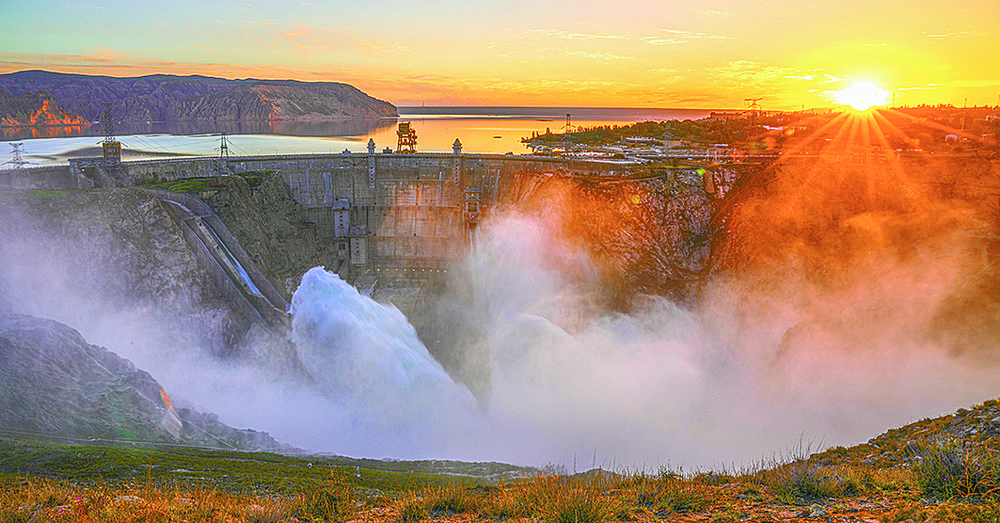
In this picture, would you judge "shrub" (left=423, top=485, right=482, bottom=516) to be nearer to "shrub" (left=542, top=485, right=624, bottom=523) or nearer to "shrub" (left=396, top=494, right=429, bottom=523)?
"shrub" (left=396, top=494, right=429, bottom=523)

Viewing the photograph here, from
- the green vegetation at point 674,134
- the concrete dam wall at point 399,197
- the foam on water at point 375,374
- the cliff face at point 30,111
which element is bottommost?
the foam on water at point 375,374

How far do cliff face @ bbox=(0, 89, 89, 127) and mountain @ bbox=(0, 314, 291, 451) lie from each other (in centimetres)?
16280

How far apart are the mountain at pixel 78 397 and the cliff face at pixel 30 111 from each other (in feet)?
534

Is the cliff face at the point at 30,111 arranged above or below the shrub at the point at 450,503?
above

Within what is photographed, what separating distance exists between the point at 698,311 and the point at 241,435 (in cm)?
3614

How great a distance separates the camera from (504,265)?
50.3 metres

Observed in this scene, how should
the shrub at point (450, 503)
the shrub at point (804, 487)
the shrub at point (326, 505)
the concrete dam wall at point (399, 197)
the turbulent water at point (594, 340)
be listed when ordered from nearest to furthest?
1. the shrub at point (804, 487)
2. the shrub at point (326, 505)
3. the shrub at point (450, 503)
4. the turbulent water at point (594, 340)
5. the concrete dam wall at point (399, 197)

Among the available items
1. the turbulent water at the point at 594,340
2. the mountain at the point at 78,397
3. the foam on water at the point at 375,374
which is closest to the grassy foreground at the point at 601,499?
the mountain at the point at 78,397

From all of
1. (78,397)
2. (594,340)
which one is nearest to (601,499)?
(78,397)

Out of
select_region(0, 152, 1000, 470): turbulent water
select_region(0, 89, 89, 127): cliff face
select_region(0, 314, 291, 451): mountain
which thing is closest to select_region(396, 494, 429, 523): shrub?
select_region(0, 314, 291, 451): mountain

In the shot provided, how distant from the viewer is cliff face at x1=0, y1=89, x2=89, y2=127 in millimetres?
141750

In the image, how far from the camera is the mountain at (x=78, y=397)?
60.1ft

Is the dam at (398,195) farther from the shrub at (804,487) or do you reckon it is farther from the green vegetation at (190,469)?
the shrub at (804,487)

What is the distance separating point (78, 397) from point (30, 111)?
182 m
